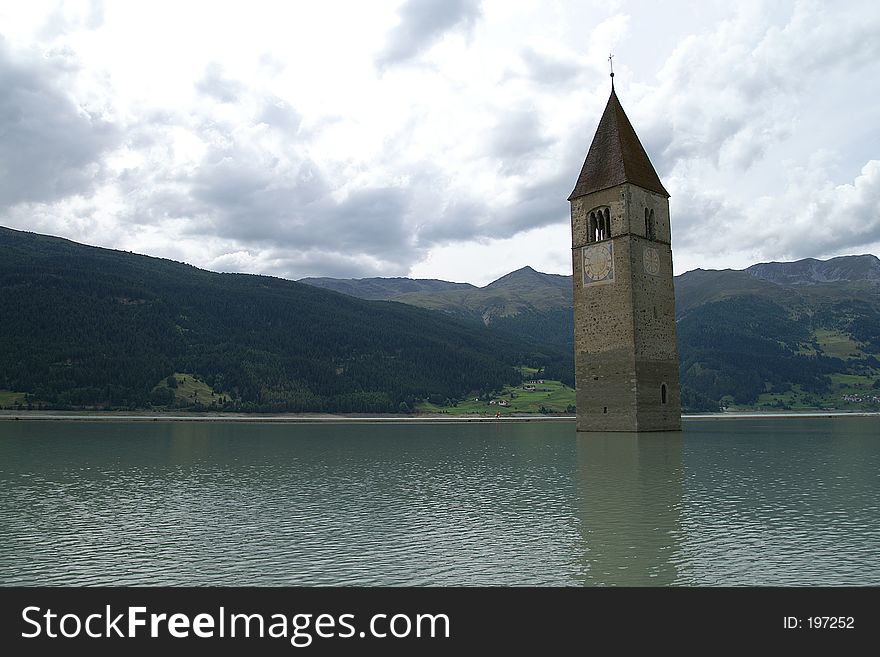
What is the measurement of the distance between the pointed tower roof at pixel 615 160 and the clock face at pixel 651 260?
5721 millimetres

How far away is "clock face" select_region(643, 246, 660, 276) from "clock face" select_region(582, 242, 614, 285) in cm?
315

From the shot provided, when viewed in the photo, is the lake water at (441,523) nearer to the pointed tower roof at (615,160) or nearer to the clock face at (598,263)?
the clock face at (598,263)

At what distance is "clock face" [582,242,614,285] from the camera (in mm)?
65375

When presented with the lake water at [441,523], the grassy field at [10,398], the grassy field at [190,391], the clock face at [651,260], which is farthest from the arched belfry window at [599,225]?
the grassy field at [10,398]

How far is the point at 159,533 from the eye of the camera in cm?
1789

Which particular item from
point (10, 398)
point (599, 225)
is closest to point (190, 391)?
point (10, 398)

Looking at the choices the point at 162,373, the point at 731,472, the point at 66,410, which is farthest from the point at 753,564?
the point at 162,373

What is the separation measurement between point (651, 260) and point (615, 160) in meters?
9.48

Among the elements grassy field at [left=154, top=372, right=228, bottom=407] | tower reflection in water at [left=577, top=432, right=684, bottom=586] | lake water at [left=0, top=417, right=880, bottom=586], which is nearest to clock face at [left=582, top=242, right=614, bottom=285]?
tower reflection in water at [left=577, top=432, right=684, bottom=586]

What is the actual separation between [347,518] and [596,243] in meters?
51.1

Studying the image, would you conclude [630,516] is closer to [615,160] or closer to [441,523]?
[441,523]

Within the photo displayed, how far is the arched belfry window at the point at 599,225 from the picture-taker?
219 feet
